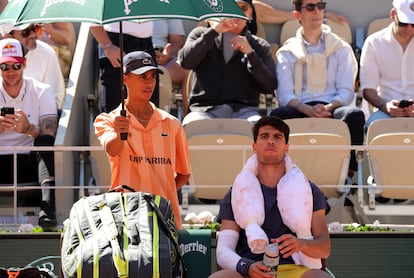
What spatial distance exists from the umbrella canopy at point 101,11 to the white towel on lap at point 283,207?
1025 millimetres

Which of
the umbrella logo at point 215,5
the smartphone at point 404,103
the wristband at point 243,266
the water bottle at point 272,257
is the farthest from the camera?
the smartphone at point 404,103

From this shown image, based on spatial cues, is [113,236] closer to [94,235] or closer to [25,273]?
[94,235]

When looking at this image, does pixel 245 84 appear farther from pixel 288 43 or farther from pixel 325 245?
pixel 325 245

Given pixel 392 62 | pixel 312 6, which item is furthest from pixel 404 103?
pixel 312 6

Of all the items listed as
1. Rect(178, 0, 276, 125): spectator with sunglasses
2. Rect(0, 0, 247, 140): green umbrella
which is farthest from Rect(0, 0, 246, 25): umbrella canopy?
Rect(178, 0, 276, 125): spectator with sunglasses

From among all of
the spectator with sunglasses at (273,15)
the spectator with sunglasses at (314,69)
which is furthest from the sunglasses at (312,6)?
the spectator with sunglasses at (273,15)

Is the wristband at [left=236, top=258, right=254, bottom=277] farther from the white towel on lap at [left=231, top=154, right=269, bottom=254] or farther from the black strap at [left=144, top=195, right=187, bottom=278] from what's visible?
the black strap at [left=144, top=195, right=187, bottom=278]

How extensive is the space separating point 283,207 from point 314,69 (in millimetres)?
3186

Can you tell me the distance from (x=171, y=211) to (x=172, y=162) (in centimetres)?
61

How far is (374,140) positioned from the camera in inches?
363

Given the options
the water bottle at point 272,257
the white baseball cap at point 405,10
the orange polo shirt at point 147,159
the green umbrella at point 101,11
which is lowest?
the water bottle at point 272,257

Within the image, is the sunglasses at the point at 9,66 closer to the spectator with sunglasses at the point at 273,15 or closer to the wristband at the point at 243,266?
the spectator with sunglasses at the point at 273,15

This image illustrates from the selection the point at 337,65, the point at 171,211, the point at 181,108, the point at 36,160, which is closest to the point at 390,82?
the point at 337,65

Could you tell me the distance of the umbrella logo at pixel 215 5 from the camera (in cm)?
721
